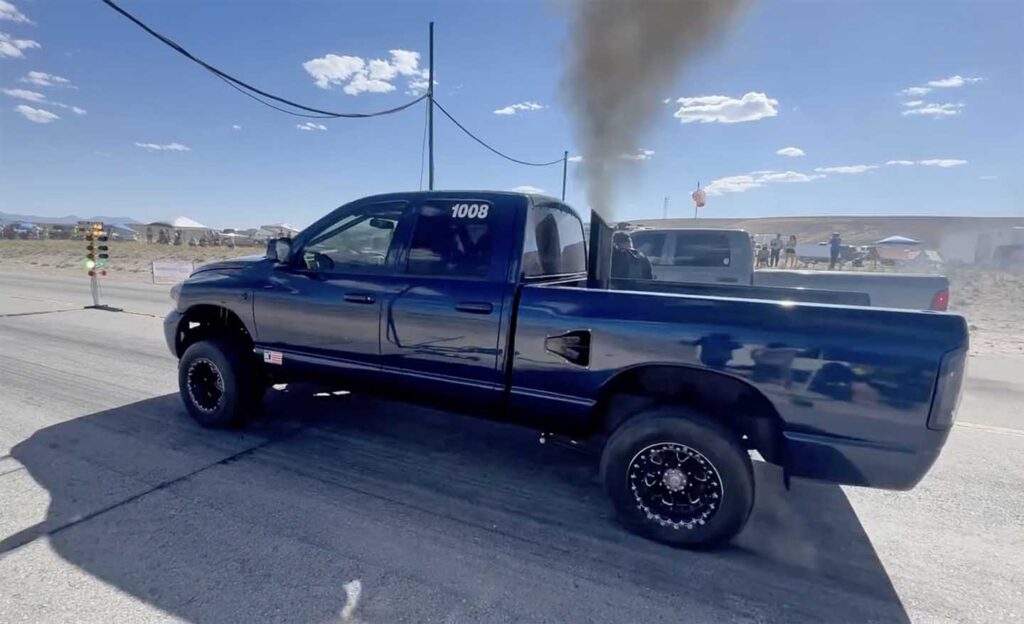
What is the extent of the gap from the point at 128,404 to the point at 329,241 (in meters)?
2.73

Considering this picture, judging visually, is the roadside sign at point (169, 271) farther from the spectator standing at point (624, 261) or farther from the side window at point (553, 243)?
the side window at point (553, 243)

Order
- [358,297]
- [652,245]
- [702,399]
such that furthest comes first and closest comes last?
[652,245] < [358,297] < [702,399]

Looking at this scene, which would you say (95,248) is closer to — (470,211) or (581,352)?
(470,211)

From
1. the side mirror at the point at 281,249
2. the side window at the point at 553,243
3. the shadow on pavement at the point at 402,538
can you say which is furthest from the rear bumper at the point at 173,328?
the side window at the point at 553,243

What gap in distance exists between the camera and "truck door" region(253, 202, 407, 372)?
11.8 ft

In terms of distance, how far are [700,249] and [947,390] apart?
6.37 metres

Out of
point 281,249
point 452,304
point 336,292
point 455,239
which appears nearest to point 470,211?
point 455,239

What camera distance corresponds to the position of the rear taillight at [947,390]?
226cm

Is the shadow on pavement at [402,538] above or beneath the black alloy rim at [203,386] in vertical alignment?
beneath

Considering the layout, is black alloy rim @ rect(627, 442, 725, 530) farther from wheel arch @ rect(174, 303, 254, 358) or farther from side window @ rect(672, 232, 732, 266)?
side window @ rect(672, 232, 732, 266)

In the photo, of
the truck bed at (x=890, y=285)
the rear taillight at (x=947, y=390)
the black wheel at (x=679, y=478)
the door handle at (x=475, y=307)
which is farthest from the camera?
the truck bed at (x=890, y=285)

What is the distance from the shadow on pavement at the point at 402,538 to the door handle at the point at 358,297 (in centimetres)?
116

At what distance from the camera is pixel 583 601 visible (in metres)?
2.35

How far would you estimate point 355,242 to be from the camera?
380 centimetres
